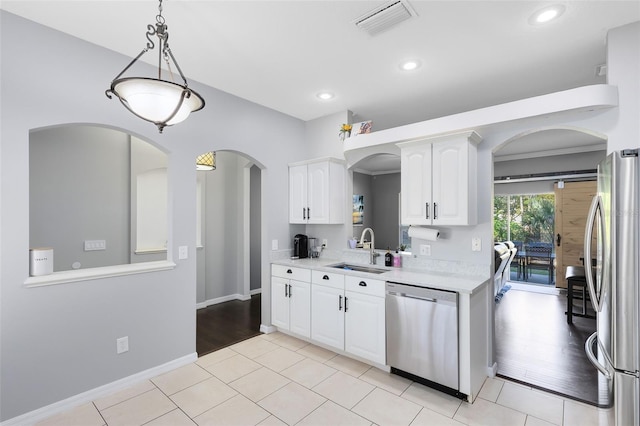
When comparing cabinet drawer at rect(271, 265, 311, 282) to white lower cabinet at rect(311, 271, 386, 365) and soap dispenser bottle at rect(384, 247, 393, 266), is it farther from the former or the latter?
soap dispenser bottle at rect(384, 247, 393, 266)

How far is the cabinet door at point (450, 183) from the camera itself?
276 cm

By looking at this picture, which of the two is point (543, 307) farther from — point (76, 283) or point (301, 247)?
point (76, 283)

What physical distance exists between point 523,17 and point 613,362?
2356mm

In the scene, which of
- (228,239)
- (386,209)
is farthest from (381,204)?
(228,239)

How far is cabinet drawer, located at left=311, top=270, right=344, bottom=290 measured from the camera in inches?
126

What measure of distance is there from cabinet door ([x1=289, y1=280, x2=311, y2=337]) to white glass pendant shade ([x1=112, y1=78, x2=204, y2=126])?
240cm

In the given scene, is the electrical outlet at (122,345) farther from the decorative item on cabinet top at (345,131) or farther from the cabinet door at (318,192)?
the decorative item on cabinet top at (345,131)

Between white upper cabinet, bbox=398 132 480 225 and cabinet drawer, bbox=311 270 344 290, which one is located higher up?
white upper cabinet, bbox=398 132 480 225

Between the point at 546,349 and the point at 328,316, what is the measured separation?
8.17 ft

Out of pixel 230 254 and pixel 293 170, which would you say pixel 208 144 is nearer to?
pixel 293 170

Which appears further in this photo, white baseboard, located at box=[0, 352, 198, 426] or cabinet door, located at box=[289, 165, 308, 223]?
cabinet door, located at box=[289, 165, 308, 223]

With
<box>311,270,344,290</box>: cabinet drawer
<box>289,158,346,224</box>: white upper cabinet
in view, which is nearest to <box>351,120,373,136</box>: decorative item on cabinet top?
<box>289,158,346,224</box>: white upper cabinet

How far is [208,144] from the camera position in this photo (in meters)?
3.29

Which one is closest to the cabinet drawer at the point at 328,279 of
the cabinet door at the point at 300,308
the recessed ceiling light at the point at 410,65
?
the cabinet door at the point at 300,308
